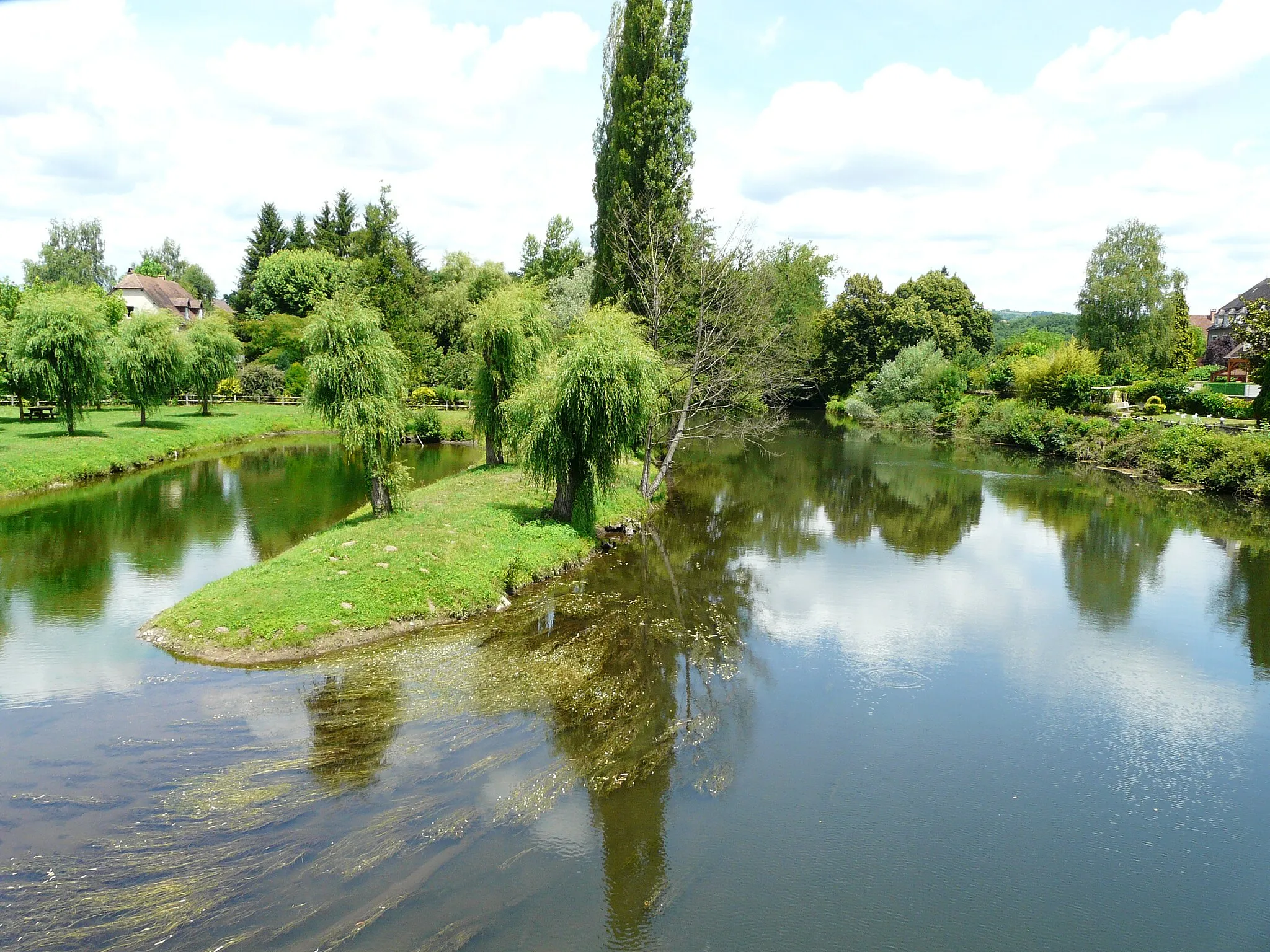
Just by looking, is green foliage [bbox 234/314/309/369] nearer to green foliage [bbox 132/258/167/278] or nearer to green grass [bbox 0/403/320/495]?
green grass [bbox 0/403/320/495]

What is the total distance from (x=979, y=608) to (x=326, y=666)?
50.0 feet

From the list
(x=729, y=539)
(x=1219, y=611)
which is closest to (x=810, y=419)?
(x=729, y=539)

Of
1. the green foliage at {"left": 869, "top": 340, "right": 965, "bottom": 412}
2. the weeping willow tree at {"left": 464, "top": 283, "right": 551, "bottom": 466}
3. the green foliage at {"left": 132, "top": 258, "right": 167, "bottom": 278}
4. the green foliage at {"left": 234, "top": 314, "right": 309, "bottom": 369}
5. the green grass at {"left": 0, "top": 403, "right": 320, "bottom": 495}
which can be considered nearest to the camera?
the weeping willow tree at {"left": 464, "top": 283, "right": 551, "bottom": 466}

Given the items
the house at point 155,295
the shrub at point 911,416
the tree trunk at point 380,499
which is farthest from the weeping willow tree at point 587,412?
the house at point 155,295

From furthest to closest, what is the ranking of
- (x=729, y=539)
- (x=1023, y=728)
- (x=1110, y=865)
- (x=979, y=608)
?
1. (x=729, y=539)
2. (x=979, y=608)
3. (x=1023, y=728)
4. (x=1110, y=865)

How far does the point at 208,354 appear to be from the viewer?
4653 cm

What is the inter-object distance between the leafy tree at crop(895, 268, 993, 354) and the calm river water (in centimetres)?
5414

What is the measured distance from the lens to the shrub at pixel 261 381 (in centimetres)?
5972

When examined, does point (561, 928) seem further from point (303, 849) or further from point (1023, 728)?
point (1023, 728)

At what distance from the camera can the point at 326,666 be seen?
46.9ft

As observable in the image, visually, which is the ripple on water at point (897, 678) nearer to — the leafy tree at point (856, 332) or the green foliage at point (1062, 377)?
the green foliage at point (1062, 377)

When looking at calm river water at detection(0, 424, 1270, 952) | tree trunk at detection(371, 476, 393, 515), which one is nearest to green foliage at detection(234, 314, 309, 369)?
calm river water at detection(0, 424, 1270, 952)

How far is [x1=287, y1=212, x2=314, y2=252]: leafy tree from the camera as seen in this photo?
79125mm

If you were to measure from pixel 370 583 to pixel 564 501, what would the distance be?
7.53 metres
